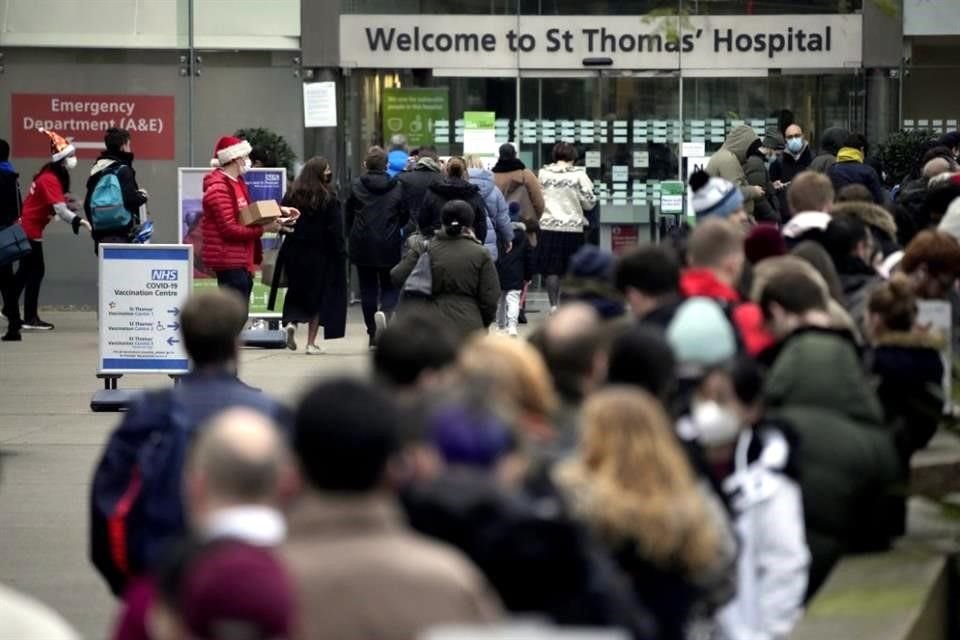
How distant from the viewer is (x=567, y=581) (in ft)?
13.6

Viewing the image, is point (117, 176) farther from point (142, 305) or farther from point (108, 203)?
point (142, 305)

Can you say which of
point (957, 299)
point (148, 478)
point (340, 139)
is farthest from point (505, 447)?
point (340, 139)

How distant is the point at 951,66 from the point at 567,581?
21652mm

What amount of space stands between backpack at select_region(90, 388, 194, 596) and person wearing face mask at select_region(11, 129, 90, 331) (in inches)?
563

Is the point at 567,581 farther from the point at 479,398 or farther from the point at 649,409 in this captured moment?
the point at 649,409

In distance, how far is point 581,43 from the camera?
24891 mm

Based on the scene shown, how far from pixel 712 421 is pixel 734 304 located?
1518mm

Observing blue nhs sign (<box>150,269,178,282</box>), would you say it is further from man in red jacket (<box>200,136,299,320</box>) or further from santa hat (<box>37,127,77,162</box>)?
santa hat (<box>37,127,77,162</box>)

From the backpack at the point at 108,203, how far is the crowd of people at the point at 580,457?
353 inches

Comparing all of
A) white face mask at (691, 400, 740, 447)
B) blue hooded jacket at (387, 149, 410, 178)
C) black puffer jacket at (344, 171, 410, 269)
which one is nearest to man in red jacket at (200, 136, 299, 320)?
black puffer jacket at (344, 171, 410, 269)

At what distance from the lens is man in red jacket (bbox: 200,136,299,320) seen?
1631 cm

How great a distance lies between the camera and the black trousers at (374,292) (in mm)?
19141

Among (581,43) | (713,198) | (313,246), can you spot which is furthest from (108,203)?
(713,198)

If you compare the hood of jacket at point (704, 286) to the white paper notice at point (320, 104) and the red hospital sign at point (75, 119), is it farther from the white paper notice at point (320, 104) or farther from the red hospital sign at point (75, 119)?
the red hospital sign at point (75, 119)
